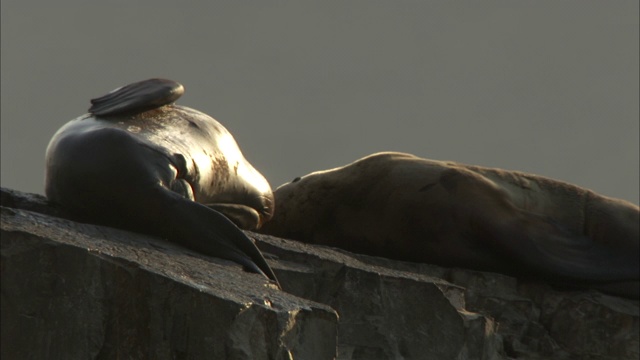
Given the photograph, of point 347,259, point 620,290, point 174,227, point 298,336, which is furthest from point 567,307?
point 298,336

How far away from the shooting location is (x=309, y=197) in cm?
845

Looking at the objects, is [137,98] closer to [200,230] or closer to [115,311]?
[200,230]

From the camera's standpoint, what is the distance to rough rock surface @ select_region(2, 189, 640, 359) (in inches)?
165

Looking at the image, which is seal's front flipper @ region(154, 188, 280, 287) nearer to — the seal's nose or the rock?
the rock

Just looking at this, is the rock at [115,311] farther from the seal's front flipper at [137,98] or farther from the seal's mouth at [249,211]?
the seal's mouth at [249,211]

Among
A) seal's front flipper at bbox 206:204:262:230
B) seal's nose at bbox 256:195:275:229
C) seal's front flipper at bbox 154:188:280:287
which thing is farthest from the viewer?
seal's nose at bbox 256:195:275:229

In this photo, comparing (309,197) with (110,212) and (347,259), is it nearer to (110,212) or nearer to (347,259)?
(347,259)

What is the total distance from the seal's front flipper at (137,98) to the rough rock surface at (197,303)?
57 centimetres

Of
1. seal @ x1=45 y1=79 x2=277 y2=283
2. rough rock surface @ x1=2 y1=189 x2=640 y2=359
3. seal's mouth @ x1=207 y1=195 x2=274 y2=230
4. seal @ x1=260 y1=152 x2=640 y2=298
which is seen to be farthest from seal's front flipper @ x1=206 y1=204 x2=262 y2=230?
seal @ x1=260 y1=152 x2=640 y2=298

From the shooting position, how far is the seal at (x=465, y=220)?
26.2 feet

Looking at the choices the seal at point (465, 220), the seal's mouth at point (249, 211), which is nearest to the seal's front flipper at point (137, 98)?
the seal's mouth at point (249, 211)

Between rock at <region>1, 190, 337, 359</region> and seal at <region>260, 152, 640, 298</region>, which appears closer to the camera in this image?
rock at <region>1, 190, 337, 359</region>

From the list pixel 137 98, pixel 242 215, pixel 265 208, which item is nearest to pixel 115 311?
pixel 137 98

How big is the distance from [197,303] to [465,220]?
4051mm
